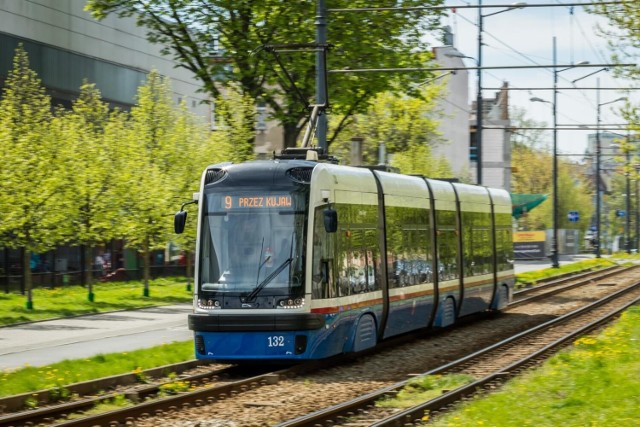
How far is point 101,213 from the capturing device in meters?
35.5

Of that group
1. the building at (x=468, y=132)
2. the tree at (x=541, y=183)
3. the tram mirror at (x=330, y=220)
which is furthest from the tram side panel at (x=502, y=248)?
the tree at (x=541, y=183)

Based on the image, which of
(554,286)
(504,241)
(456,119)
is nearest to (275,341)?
(504,241)

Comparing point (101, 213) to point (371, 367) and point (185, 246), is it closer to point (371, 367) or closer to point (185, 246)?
point (185, 246)

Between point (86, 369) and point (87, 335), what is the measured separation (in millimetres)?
8089

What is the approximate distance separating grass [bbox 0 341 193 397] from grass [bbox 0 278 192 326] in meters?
9.77

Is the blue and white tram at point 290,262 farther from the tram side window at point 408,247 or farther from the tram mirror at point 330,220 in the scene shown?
the tram side window at point 408,247

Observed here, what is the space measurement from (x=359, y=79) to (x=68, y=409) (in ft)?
77.9

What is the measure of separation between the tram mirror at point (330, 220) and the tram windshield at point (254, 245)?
0.38m

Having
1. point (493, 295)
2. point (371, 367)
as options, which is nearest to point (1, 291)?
point (493, 295)

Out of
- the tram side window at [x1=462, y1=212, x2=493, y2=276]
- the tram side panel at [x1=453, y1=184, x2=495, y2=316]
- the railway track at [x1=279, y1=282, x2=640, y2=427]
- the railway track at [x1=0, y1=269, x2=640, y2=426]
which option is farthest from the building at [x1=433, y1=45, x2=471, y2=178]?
the railway track at [x1=0, y1=269, x2=640, y2=426]

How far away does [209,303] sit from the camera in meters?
16.3

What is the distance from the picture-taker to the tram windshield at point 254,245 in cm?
1609

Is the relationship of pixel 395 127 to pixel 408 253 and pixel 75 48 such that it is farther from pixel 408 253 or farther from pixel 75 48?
pixel 408 253

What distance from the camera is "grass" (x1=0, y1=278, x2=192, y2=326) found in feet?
97.7
